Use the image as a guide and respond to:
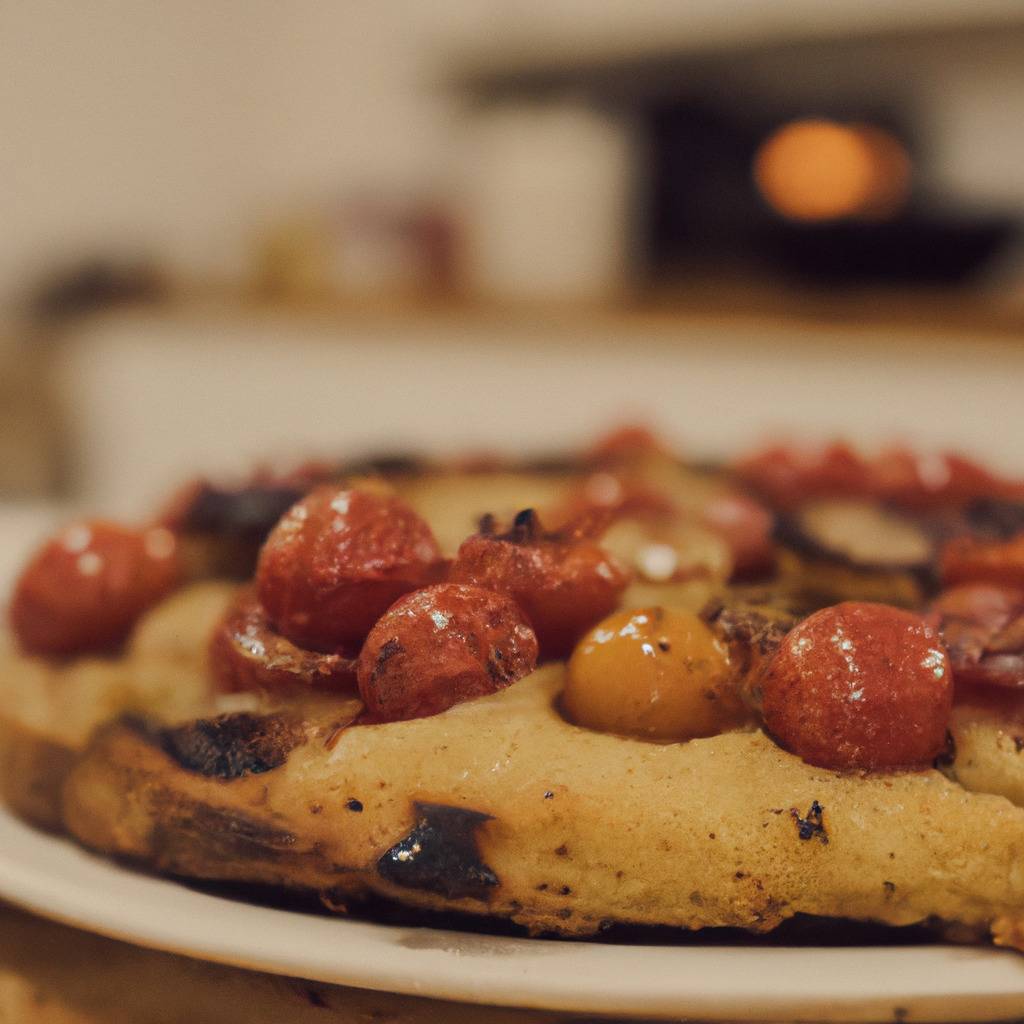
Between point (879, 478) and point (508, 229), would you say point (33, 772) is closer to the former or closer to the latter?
point (879, 478)

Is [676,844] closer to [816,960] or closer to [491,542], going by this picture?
[816,960]

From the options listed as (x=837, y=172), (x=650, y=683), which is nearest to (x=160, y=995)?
(x=650, y=683)

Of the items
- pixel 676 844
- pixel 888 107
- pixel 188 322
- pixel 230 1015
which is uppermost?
pixel 888 107

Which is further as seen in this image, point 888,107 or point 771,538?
point 888,107

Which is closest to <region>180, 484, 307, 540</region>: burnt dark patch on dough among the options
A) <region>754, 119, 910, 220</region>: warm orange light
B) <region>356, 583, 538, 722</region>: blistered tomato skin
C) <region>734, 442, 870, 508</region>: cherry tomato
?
<region>356, 583, 538, 722</region>: blistered tomato skin

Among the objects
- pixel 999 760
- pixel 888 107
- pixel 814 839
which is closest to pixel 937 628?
pixel 999 760

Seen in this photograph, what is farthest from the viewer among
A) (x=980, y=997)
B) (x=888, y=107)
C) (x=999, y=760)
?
(x=888, y=107)
